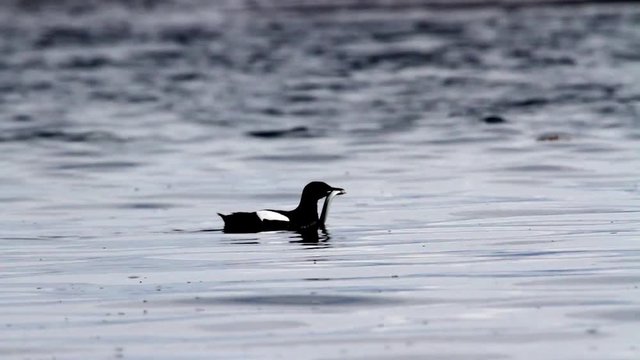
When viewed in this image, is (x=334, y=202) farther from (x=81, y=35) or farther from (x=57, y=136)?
(x=81, y=35)

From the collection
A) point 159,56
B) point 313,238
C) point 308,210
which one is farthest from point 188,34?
point 313,238

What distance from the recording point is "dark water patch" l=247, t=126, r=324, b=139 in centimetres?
3569

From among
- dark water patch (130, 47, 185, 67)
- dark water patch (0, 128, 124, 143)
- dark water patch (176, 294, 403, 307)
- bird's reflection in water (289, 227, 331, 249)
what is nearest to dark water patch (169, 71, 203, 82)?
dark water patch (130, 47, 185, 67)

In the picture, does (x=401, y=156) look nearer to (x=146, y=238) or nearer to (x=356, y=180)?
(x=356, y=180)

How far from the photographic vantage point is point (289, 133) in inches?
1428

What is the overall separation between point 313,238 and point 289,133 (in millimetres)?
16204

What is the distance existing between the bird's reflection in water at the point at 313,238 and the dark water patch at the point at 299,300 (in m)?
4.06

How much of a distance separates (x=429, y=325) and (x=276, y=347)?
1.33 metres

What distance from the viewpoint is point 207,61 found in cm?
5956

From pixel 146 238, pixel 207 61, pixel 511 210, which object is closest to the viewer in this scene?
pixel 146 238

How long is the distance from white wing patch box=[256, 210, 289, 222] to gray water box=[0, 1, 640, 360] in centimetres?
50

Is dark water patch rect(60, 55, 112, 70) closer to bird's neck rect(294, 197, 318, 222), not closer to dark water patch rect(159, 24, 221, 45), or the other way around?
dark water patch rect(159, 24, 221, 45)

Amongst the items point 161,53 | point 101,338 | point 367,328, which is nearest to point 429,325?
point 367,328

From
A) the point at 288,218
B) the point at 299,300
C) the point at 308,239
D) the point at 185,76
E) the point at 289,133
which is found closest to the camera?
the point at 299,300
